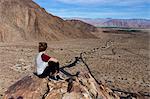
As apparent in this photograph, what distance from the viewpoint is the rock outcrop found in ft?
25.9

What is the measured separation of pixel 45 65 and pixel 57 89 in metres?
0.78

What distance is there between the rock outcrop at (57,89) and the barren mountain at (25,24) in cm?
4166

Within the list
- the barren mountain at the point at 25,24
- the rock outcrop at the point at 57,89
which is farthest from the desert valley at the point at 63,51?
the rock outcrop at the point at 57,89

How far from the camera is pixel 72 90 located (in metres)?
7.91

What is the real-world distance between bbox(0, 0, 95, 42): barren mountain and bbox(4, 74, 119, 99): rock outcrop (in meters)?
41.7

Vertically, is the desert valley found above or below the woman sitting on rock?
below

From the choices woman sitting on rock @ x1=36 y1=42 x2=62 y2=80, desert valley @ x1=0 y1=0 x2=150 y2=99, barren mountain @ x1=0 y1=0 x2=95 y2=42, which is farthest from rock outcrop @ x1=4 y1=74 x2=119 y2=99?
barren mountain @ x1=0 y1=0 x2=95 y2=42

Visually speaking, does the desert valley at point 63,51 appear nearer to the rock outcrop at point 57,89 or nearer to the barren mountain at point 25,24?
the barren mountain at point 25,24

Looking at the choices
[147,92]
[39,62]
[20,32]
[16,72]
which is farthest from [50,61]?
[20,32]

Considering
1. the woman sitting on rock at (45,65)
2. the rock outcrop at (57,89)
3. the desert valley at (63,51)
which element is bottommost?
the desert valley at (63,51)

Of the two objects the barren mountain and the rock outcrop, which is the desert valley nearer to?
the barren mountain

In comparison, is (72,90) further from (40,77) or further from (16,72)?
(16,72)

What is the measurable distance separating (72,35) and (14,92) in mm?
57634

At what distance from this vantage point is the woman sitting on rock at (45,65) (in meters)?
8.41
